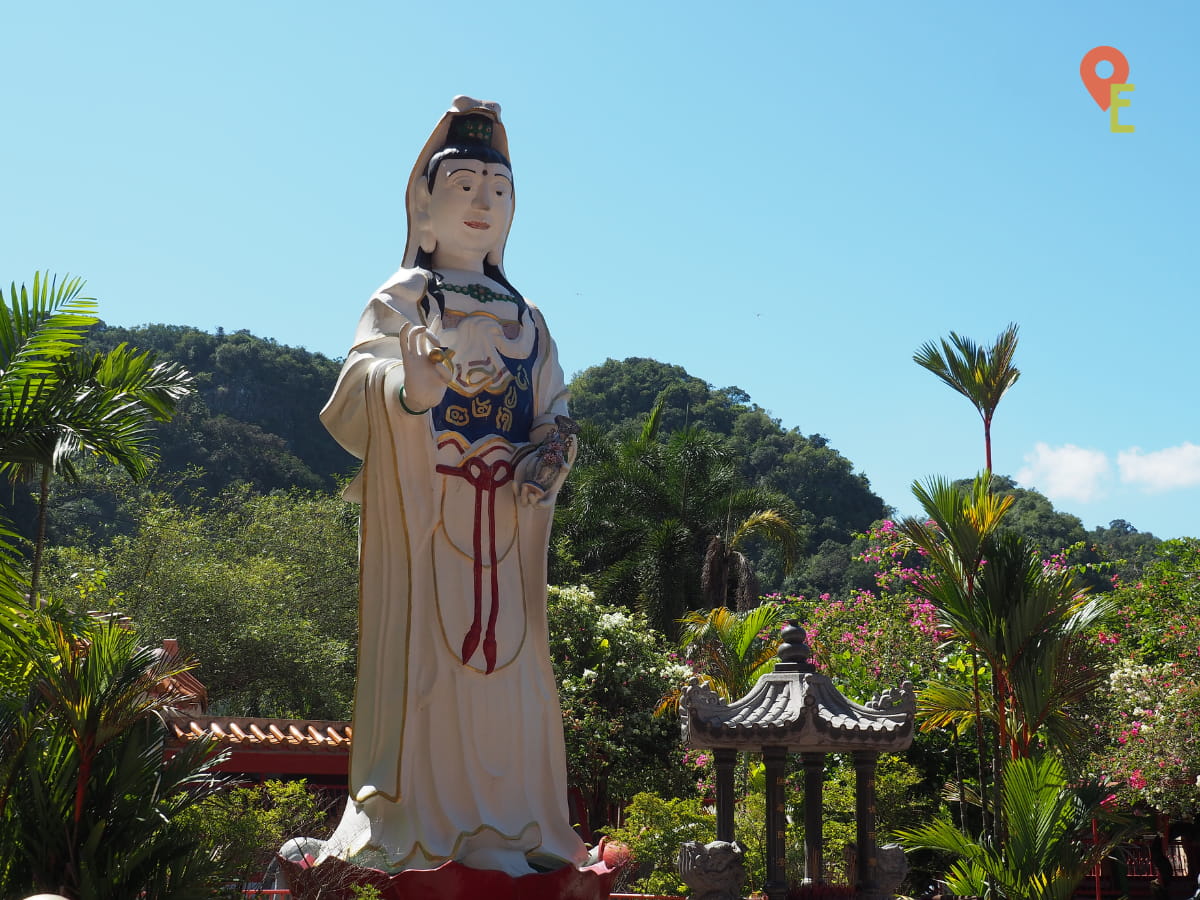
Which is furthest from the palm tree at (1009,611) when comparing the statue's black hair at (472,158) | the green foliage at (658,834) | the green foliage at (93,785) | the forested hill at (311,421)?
the forested hill at (311,421)

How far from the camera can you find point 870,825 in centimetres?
868

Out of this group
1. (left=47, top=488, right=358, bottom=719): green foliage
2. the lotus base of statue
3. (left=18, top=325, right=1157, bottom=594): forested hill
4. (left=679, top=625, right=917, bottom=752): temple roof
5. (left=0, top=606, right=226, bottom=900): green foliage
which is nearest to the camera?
(left=0, top=606, right=226, bottom=900): green foliage

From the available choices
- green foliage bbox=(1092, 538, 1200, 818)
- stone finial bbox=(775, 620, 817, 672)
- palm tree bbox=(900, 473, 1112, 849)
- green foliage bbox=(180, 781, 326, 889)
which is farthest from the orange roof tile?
green foliage bbox=(1092, 538, 1200, 818)

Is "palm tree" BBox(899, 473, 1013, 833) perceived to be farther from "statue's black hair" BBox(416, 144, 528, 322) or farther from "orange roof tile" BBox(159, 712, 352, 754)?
"orange roof tile" BBox(159, 712, 352, 754)

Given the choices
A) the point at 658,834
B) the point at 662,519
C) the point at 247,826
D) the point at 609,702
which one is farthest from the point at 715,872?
the point at 662,519

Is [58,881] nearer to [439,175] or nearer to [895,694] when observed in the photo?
[439,175]

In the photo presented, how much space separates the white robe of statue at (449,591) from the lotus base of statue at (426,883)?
0.17 m

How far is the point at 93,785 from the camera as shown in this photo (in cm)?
641

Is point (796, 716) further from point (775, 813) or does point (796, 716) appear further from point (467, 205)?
point (467, 205)

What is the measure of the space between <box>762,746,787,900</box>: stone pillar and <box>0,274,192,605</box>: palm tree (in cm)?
Answer: 439

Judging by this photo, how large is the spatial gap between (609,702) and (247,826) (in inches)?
409

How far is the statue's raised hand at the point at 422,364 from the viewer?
6938 millimetres

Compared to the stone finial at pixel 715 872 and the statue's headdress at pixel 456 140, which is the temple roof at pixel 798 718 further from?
the statue's headdress at pixel 456 140

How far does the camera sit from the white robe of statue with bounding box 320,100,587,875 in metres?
7.09
